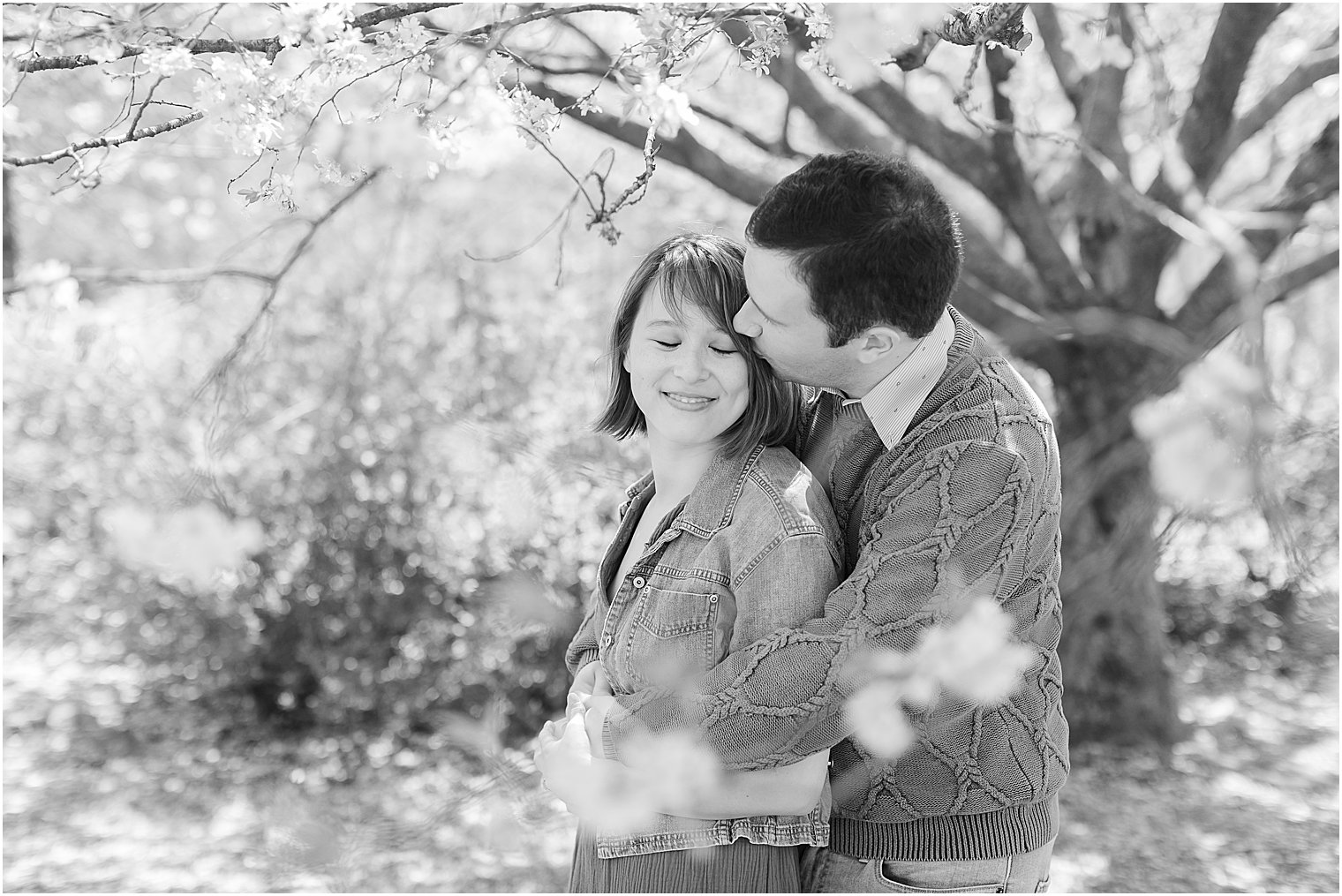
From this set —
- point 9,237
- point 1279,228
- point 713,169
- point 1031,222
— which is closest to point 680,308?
point 713,169

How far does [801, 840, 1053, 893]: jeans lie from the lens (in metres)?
1.51

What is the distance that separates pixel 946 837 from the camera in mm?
1504

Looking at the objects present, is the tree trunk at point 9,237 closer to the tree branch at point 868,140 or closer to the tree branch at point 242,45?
the tree branch at point 242,45

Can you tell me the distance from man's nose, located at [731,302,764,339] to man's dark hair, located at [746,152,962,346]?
10cm

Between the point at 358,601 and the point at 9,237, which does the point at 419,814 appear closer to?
the point at 358,601

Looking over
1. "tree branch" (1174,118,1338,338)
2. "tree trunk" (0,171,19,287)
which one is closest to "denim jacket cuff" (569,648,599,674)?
"tree trunk" (0,171,19,287)

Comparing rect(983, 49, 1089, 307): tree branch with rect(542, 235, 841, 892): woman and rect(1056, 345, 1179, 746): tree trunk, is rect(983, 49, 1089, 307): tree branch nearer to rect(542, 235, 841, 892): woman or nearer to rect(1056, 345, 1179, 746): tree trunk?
rect(1056, 345, 1179, 746): tree trunk

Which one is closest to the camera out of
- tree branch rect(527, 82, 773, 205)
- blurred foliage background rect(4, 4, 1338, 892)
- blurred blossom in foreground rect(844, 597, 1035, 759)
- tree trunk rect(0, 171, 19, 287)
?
blurred blossom in foreground rect(844, 597, 1035, 759)

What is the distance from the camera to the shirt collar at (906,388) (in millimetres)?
1493

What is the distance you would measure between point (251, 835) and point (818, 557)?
3214 mm

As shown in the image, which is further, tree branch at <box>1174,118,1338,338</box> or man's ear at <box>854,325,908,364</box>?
tree branch at <box>1174,118,1338,338</box>

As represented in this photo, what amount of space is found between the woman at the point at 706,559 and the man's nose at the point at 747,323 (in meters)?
0.05

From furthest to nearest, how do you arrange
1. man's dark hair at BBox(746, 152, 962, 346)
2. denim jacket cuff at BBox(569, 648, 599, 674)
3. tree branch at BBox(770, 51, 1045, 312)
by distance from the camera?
tree branch at BBox(770, 51, 1045, 312) → denim jacket cuff at BBox(569, 648, 599, 674) → man's dark hair at BBox(746, 152, 962, 346)

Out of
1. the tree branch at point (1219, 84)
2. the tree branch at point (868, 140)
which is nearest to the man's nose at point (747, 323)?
the tree branch at point (868, 140)
